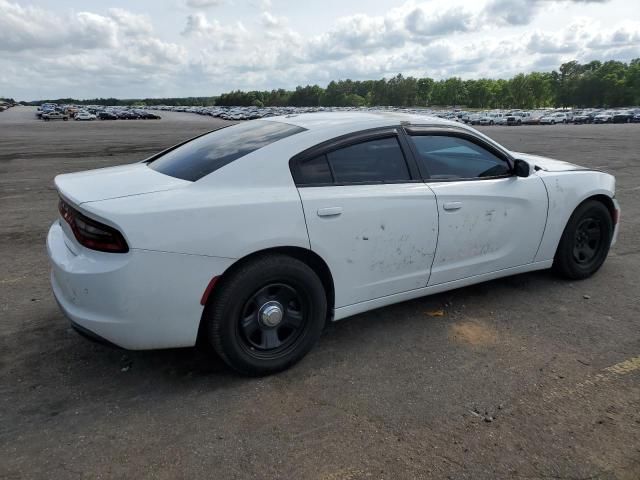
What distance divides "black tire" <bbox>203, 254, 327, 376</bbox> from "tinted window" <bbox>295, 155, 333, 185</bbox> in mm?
524

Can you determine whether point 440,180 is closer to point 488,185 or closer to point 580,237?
point 488,185

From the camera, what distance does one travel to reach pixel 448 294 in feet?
14.9

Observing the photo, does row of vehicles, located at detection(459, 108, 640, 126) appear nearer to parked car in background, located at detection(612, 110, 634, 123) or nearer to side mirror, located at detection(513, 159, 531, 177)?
parked car in background, located at detection(612, 110, 634, 123)

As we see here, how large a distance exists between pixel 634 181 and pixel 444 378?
10.2 metres

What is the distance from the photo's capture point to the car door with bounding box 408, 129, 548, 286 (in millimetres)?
3783

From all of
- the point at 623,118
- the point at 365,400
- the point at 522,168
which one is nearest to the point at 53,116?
the point at 623,118

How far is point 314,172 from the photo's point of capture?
3.34 meters

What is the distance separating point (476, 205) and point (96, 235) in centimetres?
263

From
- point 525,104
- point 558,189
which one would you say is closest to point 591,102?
point 525,104

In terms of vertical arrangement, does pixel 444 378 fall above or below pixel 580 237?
below

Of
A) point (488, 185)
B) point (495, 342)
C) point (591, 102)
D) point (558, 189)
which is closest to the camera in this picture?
point (495, 342)

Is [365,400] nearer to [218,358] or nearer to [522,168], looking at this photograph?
[218,358]

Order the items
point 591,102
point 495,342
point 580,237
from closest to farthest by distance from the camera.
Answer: point 495,342 < point 580,237 < point 591,102

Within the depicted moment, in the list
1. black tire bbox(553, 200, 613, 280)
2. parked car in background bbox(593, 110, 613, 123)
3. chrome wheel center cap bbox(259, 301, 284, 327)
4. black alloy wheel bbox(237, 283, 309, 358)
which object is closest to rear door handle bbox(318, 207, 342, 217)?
black alloy wheel bbox(237, 283, 309, 358)
